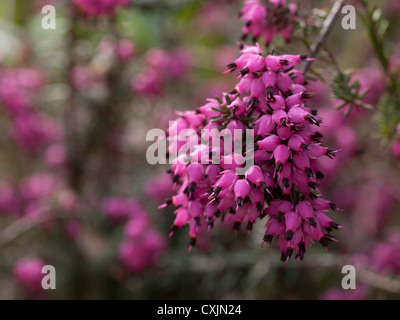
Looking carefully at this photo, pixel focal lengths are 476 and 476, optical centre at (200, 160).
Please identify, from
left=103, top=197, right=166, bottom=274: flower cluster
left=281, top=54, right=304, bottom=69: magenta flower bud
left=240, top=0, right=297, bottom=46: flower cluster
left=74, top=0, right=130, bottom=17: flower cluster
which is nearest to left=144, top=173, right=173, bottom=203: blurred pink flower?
left=103, top=197, right=166, bottom=274: flower cluster

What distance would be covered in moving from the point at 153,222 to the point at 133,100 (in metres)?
0.74

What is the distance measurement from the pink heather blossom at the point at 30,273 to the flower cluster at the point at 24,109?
0.80 meters

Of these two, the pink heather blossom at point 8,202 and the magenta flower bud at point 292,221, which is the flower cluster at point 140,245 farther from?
the magenta flower bud at point 292,221

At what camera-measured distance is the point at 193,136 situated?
4.15 feet

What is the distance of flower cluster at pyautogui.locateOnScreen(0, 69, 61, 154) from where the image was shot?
2769mm

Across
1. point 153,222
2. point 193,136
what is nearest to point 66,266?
point 153,222

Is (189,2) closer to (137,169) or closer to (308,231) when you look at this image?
(137,169)

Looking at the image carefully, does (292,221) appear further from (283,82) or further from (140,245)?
(140,245)

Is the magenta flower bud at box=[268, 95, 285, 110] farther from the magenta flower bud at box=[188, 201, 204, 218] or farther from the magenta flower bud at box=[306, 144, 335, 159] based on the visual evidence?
the magenta flower bud at box=[188, 201, 204, 218]

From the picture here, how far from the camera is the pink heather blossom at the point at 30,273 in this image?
238cm

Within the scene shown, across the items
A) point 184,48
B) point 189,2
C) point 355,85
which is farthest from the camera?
point 184,48

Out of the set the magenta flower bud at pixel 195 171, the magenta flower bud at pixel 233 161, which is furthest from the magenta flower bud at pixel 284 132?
the magenta flower bud at pixel 195 171

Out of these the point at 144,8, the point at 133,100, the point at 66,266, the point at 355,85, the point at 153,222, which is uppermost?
the point at 144,8

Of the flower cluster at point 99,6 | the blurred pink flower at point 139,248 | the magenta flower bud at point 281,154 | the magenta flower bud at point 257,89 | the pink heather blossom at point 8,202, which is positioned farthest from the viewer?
the pink heather blossom at point 8,202
